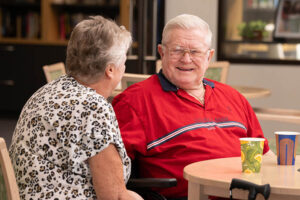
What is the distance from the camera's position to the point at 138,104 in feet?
7.22

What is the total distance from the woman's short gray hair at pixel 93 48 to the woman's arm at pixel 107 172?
244 mm

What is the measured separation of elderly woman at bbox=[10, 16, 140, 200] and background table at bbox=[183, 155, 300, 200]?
23 centimetres

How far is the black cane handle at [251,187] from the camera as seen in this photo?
1.61m

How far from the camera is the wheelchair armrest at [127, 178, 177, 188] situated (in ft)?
6.53

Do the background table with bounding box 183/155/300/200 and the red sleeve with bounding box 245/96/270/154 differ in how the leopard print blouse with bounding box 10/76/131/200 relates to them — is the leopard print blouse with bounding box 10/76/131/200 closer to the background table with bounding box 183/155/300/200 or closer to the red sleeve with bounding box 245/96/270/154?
the background table with bounding box 183/155/300/200

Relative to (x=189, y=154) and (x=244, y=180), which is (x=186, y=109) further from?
(x=244, y=180)

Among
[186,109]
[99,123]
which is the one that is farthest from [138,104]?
[99,123]

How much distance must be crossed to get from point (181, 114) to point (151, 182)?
0.31 meters

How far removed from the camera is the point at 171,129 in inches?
85.0

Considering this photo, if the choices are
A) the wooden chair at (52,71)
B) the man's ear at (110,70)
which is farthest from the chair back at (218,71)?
the man's ear at (110,70)

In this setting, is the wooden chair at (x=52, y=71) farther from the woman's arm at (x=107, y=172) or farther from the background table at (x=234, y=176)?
the woman's arm at (x=107, y=172)

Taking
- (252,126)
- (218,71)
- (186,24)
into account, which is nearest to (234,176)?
(252,126)

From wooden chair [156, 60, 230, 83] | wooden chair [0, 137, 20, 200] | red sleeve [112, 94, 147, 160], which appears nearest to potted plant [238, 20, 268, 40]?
wooden chair [156, 60, 230, 83]

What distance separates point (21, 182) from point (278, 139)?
0.81 meters
